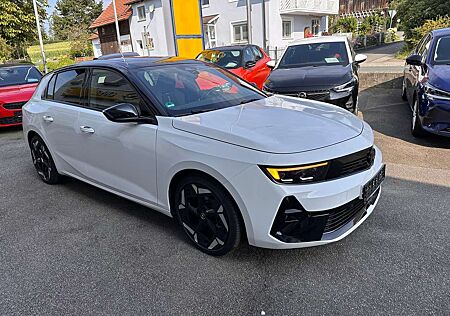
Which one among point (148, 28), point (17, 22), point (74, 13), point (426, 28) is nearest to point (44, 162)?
point (426, 28)

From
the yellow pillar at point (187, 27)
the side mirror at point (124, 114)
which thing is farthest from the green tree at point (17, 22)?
the side mirror at point (124, 114)

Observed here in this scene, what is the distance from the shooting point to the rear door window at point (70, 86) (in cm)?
378

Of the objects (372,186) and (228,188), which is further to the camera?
(372,186)

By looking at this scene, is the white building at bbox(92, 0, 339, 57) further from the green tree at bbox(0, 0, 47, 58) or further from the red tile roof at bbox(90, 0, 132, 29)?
the green tree at bbox(0, 0, 47, 58)

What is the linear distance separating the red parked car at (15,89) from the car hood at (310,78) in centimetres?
576

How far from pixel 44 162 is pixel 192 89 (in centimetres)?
252

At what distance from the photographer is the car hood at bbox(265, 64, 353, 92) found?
576 cm

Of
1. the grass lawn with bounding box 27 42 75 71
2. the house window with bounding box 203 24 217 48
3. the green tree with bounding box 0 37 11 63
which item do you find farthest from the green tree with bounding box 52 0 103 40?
the house window with bounding box 203 24 217 48

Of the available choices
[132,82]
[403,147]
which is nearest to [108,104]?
[132,82]

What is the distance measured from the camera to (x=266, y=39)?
24.1 metres

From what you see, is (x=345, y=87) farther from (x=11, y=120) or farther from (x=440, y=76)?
(x=11, y=120)

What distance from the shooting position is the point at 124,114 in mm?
2941

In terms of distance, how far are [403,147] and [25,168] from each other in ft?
19.2

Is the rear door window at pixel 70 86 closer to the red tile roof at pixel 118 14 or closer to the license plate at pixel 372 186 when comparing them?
the license plate at pixel 372 186
